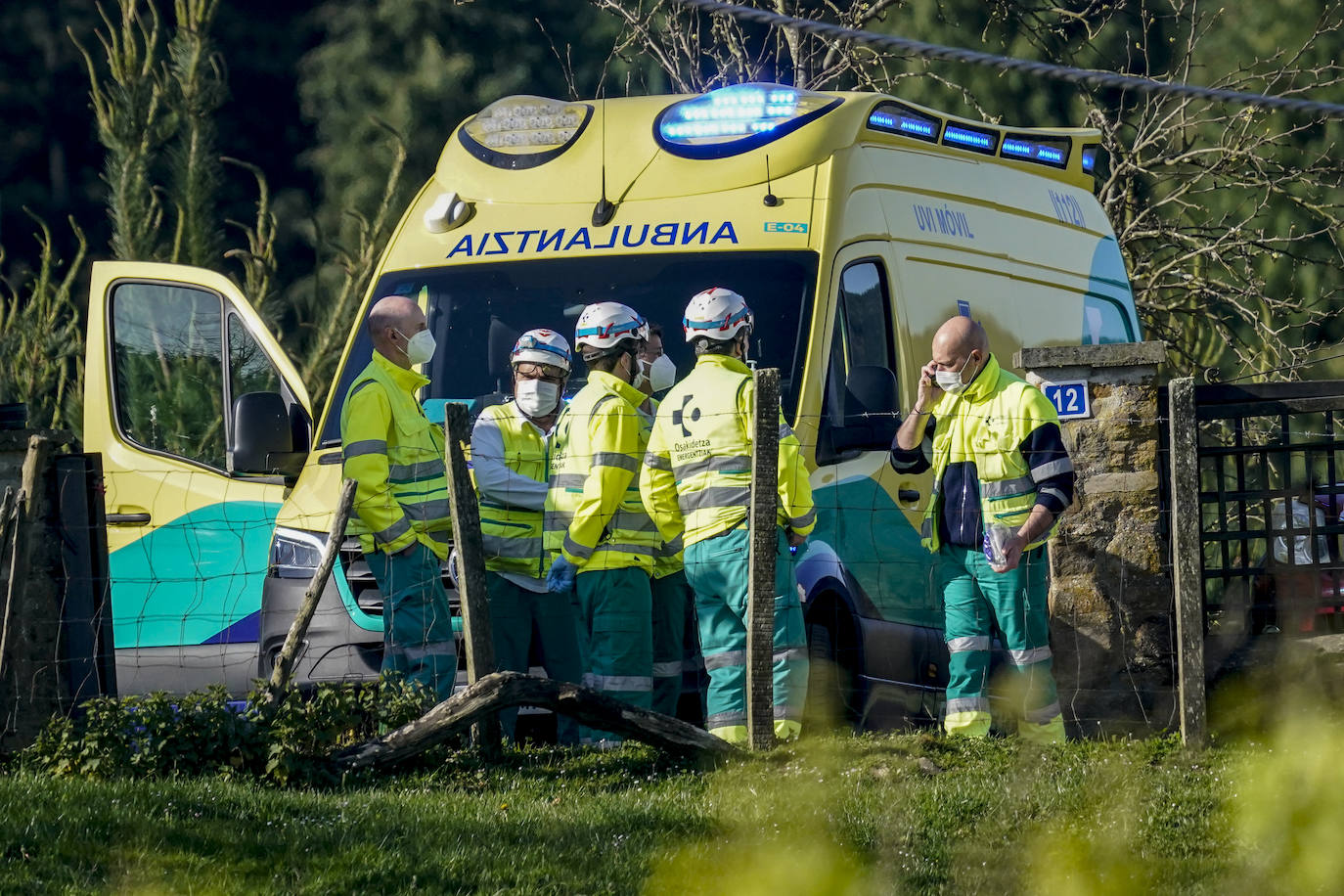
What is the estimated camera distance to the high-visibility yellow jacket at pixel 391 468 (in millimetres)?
7340

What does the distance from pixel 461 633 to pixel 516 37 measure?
56.9 feet

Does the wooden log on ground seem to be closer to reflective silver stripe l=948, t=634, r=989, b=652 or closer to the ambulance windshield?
reflective silver stripe l=948, t=634, r=989, b=652

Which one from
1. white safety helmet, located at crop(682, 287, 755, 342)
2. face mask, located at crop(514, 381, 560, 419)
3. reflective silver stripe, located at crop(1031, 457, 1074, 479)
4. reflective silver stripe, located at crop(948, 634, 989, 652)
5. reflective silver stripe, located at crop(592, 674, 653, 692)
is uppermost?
white safety helmet, located at crop(682, 287, 755, 342)

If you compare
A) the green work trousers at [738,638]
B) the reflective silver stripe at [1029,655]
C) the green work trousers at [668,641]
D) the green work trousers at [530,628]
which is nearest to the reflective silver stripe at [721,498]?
the green work trousers at [738,638]

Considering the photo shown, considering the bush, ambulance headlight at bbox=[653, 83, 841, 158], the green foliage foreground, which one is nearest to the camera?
the green foliage foreground

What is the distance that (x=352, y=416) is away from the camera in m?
7.54

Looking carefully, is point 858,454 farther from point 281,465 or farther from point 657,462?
point 281,465

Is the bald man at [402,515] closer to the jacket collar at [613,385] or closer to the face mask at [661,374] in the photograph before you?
the jacket collar at [613,385]

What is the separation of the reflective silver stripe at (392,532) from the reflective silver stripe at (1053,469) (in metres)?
2.45

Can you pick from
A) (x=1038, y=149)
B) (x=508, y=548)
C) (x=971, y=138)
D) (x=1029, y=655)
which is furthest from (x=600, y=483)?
(x=1038, y=149)

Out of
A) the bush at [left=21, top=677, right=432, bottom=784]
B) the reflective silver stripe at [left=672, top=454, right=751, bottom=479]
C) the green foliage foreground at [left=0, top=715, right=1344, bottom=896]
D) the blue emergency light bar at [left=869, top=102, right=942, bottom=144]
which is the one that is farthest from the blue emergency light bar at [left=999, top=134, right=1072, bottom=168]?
the bush at [left=21, top=677, right=432, bottom=784]

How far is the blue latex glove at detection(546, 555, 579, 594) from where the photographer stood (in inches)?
294

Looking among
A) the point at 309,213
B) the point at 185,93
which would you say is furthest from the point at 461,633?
the point at 309,213

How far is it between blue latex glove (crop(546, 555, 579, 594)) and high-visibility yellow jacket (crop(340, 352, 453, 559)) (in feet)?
1.43
